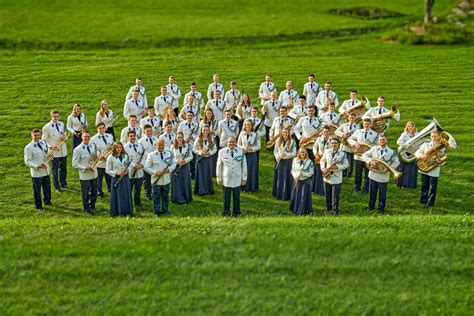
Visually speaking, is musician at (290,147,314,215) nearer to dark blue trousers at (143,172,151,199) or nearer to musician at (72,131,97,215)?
dark blue trousers at (143,172,151,199)

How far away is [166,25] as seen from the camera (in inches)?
1897

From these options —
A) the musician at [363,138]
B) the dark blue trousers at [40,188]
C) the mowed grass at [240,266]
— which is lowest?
the mowed grass at [240,266]

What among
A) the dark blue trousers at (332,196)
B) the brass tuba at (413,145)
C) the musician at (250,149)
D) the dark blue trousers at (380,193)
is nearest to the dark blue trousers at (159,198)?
the musician at (250,149)

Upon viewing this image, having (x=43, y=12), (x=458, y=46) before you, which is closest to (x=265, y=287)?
(x=458, y=46)

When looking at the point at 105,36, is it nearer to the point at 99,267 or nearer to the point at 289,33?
the point at 289,33

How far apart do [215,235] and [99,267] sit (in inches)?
111

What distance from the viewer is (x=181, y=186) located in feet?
67.1

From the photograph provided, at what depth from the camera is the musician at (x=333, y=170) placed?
62.6ft

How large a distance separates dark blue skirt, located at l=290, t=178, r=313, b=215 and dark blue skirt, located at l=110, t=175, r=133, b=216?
462cm

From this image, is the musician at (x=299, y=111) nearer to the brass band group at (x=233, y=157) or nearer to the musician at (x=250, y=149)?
the brass band group at (x=233, y=157)

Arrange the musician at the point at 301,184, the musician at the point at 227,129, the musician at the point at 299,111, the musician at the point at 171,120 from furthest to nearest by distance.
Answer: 1. the musician at the point at 299,111
2. the musician at the point at 227,129
3. the musician at the point at 171,120
4. the musician at the point at 301,184

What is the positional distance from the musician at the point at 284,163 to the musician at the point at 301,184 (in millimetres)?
1051

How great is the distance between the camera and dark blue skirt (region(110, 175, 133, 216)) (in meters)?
19.0

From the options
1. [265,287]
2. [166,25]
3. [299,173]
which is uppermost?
[166,25]
